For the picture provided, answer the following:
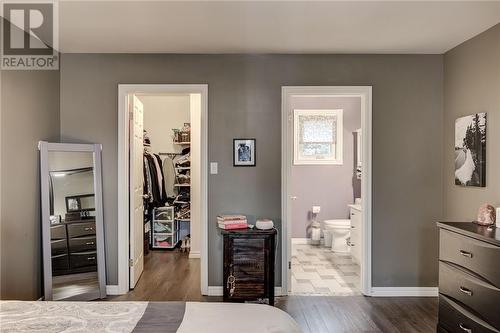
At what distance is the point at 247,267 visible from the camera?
336 centimetres

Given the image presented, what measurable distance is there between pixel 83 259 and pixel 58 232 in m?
0.38

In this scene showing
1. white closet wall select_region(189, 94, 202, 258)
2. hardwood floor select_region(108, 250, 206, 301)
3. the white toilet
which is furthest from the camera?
the white toilet

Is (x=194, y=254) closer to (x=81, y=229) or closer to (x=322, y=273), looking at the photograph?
(x=322, y=273)

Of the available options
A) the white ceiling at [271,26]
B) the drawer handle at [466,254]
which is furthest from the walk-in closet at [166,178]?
the drawer handle at [466,254]

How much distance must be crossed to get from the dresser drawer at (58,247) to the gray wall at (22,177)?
12cm

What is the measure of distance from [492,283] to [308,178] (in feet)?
12.7

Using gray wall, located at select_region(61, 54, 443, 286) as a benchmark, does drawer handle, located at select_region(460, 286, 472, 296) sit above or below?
below

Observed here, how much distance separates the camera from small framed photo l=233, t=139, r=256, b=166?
3742 mm

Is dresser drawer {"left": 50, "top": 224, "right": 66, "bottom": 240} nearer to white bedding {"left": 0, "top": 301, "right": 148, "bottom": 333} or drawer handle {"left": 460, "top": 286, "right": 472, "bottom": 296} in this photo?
white bedding {"left": 0, "top": 301, "right": 148, "bottom": 333}

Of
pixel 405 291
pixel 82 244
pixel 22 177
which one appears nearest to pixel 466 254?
pixel 405 291

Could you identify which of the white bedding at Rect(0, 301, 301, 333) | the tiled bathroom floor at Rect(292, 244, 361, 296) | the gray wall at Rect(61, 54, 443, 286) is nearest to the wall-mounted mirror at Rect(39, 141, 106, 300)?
the gray wall at Rect(61, 54, 443, 286)

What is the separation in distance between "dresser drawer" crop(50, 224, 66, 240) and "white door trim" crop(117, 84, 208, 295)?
1.75ft

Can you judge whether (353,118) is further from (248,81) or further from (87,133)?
(87,133)

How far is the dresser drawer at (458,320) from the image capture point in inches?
90.3
